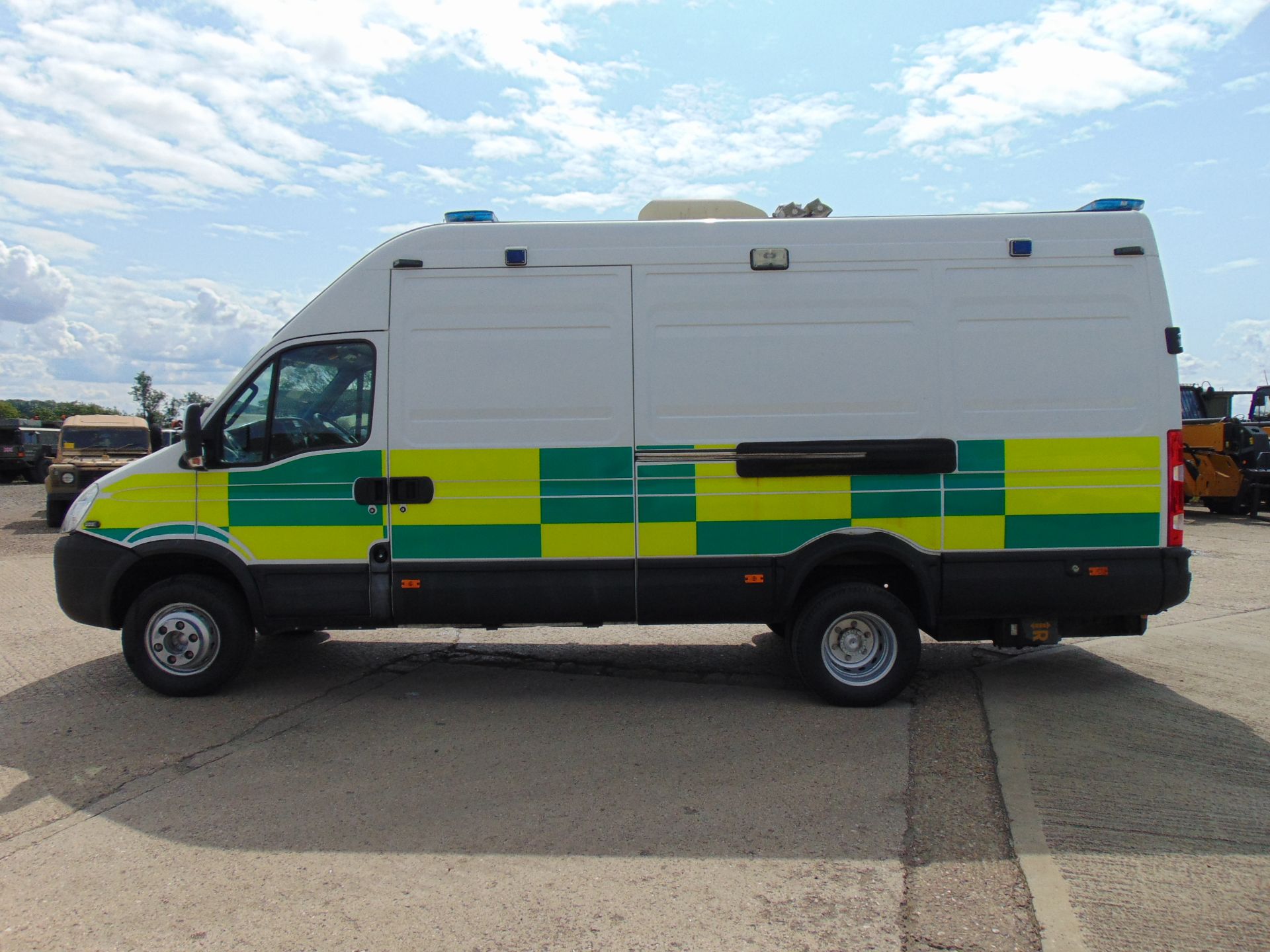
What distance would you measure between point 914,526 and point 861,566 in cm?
43

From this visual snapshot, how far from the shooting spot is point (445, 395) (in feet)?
18.3

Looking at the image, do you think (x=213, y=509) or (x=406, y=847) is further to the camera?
(x=213, y=509)

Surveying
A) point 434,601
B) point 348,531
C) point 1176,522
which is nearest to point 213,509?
point 348,531

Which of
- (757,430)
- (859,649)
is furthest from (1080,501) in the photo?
(757,430)

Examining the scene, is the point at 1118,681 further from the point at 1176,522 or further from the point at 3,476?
the point at 3,476

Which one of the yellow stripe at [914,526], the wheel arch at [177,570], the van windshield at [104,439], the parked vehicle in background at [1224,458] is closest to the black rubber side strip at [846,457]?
the yellow stripe at [914,526]

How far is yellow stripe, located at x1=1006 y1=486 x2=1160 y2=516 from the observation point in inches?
219

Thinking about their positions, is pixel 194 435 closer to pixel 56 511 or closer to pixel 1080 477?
pixel 1080 477

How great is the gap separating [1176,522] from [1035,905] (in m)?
3.21

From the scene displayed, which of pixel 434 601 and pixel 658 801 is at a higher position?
pixel 434 601

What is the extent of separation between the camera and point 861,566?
580 cm

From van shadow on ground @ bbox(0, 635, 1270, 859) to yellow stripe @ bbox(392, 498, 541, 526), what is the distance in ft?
3.67

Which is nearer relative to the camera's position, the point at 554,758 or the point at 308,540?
the point at 554,758

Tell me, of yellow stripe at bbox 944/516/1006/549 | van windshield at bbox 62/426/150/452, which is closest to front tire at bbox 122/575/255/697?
yellow stripe at bbox 944/516/1006/549
